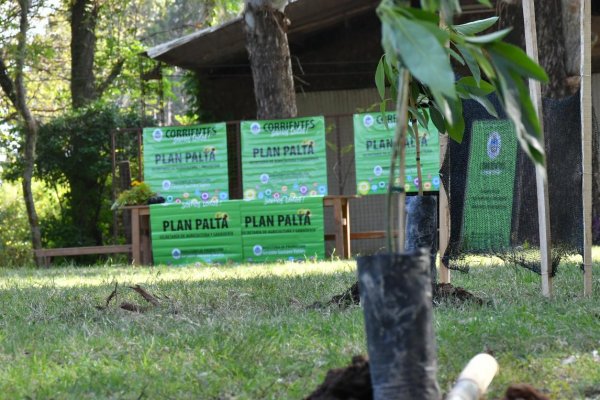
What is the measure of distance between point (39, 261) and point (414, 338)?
14072mm

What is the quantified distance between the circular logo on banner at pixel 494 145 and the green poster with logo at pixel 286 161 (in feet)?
23.5

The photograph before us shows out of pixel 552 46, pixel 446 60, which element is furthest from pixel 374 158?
pixel 446 60

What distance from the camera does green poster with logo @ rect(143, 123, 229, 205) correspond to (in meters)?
14.8

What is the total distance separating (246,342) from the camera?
486 centimetres

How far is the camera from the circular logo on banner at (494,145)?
7.31 metres

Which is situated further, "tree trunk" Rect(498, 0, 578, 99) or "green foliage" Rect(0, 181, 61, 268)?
"green foliage" Rect(0, 181, 61, 268)

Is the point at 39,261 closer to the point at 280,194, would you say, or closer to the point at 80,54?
the point at 280,194

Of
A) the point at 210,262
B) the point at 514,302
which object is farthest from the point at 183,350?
the point at 210,262

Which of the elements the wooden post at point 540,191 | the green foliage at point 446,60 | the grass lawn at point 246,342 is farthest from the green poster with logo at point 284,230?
the green foliage at point 446,60

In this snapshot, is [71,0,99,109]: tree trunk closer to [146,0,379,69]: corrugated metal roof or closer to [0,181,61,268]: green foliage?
[0,181,61,268]: green foliage

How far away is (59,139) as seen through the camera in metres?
20.4

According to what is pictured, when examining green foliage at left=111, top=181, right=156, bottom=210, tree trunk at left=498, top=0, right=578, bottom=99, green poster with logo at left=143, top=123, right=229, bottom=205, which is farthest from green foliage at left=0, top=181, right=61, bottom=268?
tree trunk at left=498, top=0, right=578, bottom=99

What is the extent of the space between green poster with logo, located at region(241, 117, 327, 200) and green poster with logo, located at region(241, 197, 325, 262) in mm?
670

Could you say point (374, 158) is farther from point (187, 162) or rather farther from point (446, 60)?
point (446, 60)
